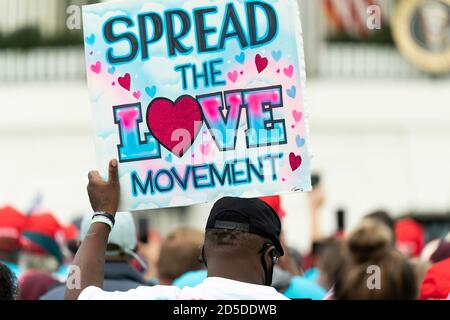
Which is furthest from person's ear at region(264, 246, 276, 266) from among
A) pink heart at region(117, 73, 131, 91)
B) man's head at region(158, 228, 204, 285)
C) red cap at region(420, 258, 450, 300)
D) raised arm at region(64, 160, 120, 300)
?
man's head at region(158, 228, 204, 285)

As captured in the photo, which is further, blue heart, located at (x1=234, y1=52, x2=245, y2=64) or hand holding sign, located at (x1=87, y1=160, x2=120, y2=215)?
blue heart, located at (x1=234, y1=52, x2=245, y2=64)

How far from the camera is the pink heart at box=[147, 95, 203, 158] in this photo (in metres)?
4.13

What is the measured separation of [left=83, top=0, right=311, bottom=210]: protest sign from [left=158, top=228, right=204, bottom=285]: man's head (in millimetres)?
1769

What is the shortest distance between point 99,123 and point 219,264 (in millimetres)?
744

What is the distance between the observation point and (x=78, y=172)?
18.0 meters

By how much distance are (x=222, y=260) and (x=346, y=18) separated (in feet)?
47.3

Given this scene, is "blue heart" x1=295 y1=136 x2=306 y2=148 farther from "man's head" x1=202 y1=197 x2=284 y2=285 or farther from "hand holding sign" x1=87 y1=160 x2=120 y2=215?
"hand holding sign" x1=87 y1=160 x2=120 y2=215

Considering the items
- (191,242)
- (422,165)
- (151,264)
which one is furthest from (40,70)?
(191,242)

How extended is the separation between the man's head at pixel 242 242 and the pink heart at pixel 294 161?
0.31 m

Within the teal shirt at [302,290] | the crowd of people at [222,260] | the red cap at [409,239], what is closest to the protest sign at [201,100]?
the crowd of people at [222,260]

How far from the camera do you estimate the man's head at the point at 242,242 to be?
3.68 meters

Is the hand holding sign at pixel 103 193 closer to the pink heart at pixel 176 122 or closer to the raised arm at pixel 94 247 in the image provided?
the raised arm at pixel 94 247

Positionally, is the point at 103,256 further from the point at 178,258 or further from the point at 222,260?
the point at 178,258

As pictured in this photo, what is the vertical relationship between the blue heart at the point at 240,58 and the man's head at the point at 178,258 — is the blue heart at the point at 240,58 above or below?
above
